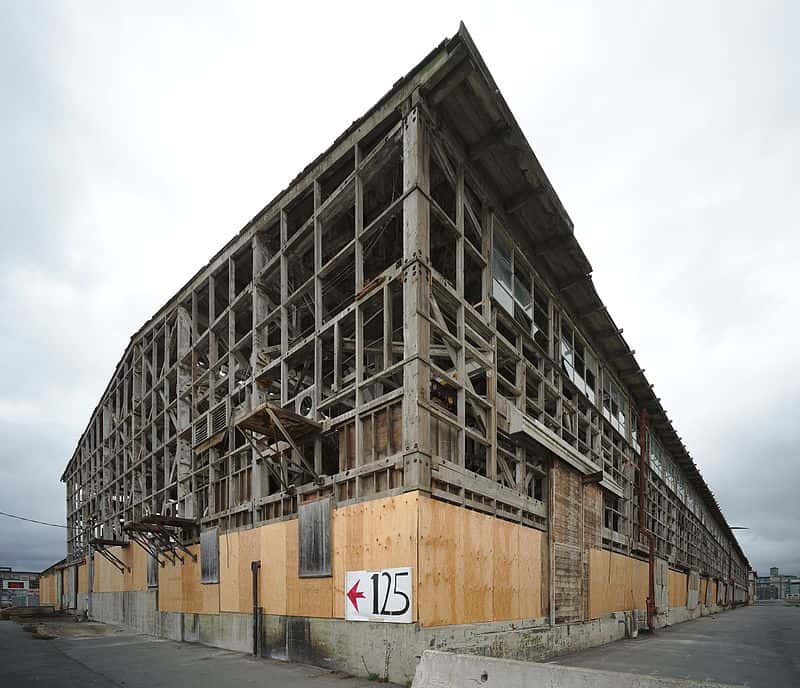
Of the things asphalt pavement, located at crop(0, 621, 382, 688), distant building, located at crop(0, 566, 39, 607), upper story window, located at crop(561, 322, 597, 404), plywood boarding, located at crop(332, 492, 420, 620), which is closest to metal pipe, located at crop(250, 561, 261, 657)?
asphalt pavement, located at crop(0, 621, 382, 688)

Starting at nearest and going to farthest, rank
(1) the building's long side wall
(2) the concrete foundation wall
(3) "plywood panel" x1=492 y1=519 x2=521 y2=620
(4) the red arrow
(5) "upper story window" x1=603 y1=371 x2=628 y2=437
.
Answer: (2) the concrete foundation wall → (4) the red arrow → (1) the building's long side wall → (3) "plywood panel" x1=492 y1=519 x2=521 y2=620 → (5) "upper story window" x1=603 y1=371 x2=628 y2=437

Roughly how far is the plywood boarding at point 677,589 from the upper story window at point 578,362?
16.7 m

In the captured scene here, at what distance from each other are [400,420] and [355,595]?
12.6ft

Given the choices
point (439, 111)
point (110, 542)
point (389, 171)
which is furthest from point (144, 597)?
point (439, 111)

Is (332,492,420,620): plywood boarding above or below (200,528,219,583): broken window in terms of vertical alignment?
above

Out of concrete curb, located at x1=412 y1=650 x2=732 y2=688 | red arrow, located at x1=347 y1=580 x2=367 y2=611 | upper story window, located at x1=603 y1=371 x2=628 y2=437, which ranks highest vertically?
upper story window, located at x1=603 y1=371 x2=628 y2=437

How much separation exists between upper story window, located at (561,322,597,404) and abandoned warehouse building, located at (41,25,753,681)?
15 centimetres

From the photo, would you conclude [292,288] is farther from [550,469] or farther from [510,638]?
[510,638]

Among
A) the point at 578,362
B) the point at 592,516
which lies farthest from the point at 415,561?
the point at 578,362

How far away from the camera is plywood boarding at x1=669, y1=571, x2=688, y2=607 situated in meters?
35.7

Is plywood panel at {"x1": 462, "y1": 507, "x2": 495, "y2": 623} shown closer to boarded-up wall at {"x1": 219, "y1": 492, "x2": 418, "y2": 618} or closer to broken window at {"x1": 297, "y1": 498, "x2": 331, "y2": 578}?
boarded-up wall at {"x1": 219, "y1": 492, "x2": 418, "y2": 618}

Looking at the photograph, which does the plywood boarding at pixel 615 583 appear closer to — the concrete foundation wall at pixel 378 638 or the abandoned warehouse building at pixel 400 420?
the abandoned warehouse building at pixel 400 420

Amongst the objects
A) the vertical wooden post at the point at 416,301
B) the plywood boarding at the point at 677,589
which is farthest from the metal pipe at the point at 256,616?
the plywood boarding at the point at 677,589

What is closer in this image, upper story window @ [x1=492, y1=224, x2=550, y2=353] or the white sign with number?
the white sign with number
